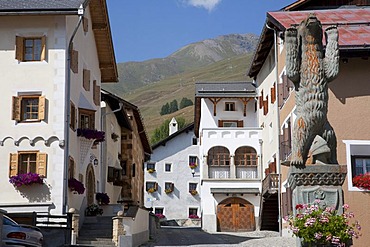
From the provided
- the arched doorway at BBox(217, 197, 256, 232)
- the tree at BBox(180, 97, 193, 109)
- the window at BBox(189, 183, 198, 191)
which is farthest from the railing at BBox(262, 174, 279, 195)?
the tree at BBox(180, 97, 193, 109)

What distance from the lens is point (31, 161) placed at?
23.7 meters

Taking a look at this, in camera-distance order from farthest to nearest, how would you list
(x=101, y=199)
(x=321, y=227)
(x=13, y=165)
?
(x=101, y=199) → (x=13, y=165) → (x=321, y=227)

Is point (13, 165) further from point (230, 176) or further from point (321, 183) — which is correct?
point (230, 176)

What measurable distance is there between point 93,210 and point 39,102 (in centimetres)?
584

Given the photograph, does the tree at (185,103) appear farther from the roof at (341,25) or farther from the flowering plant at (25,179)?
the flowering plant at (25,179)

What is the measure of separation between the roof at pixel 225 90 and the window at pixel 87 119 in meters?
14.9

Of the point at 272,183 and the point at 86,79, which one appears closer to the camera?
the point at 86,79

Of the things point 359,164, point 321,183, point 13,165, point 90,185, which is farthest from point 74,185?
point 321,183

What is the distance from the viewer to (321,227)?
10.4 metres

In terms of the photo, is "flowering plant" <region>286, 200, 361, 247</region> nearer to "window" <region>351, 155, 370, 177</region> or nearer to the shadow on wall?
"window" <region>351, 155, 370, 177</region>

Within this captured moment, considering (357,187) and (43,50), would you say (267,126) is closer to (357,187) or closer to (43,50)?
(357,187)

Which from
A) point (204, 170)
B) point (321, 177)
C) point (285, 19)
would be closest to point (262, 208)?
point (204, 170)

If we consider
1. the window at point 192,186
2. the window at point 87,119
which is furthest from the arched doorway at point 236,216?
the window at point 192,186

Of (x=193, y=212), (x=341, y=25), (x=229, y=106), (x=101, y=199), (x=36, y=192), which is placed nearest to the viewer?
(x=36, y=192)
